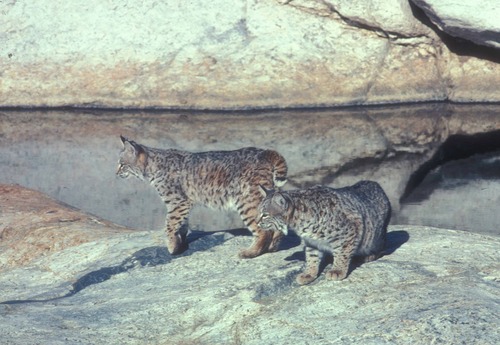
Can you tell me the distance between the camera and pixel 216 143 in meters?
21.1

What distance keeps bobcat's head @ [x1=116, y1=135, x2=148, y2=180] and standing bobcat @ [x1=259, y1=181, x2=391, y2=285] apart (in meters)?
2.88

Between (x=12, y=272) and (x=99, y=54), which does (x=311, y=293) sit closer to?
(x=12, y=272)

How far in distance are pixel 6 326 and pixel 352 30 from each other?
58.7 ft

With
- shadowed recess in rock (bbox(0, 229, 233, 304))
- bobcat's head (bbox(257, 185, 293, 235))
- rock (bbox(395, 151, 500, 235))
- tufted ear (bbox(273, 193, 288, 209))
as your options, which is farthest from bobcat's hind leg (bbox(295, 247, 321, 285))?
rock (bbox(395, 151, 500, 235))

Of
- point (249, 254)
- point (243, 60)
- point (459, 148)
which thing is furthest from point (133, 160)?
point (243, 60)

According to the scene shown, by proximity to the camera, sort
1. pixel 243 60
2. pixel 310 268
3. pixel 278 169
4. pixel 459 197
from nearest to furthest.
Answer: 1. pixel 310 268
2. pixel 278 169
3. pixel 459 197
4. pixel 243 60

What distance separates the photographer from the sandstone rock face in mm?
25281

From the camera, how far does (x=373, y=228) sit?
1055 centimetres

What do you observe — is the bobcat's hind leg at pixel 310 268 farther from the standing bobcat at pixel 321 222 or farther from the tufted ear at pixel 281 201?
the tufted ear at pixel 281 201

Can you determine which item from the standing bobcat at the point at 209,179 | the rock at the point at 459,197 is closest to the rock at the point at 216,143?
the rock at the point at 459,197

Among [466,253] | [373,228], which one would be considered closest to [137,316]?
[373,228]

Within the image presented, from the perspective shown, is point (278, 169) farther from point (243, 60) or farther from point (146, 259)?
point (243, 60)

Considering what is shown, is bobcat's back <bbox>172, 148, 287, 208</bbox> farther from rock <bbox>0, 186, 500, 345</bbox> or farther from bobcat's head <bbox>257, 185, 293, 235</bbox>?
bobcat's head <bbox>257, 185, 293, 235</bbox>

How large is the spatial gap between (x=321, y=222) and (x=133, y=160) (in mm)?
3610
